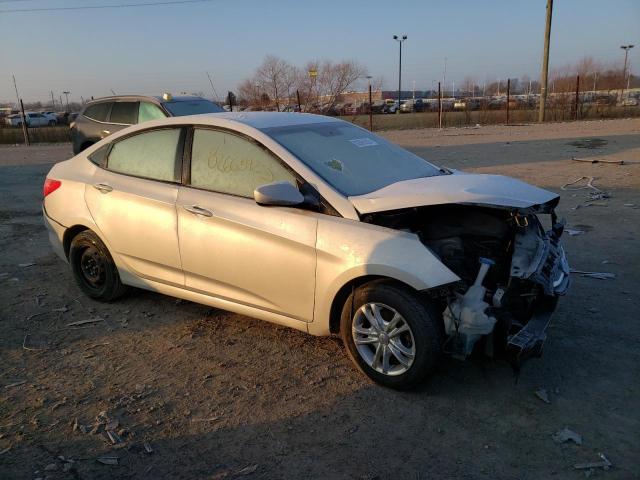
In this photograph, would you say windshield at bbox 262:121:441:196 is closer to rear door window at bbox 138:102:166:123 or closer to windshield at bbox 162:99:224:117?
windshield at bbox 162:99:224:117

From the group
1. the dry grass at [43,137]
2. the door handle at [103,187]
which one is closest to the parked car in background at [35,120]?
the dry grass at [43,137]

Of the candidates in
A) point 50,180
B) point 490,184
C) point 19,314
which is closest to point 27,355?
point 19,314

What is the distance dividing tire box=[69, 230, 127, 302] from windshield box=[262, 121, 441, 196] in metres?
1.95

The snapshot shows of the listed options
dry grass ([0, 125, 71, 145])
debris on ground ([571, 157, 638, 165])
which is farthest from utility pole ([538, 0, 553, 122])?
dry grass ([0, 125, 71, 145])

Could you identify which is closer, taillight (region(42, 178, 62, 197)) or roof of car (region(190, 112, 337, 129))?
roof of car (region(190, 112, 337, 129))

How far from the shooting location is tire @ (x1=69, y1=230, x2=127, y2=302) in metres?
4.76

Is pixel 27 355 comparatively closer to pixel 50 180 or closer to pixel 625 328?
pixel 50 180

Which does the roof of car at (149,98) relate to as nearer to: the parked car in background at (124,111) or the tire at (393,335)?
the parked car in background at (124,111)

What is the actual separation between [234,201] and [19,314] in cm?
239

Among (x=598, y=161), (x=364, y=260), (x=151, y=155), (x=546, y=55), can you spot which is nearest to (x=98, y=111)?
(x=151, y=155)

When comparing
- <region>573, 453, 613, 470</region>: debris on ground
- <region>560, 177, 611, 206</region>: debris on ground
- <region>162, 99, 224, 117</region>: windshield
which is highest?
<region>162, 99, 224, 117</region>: windshield

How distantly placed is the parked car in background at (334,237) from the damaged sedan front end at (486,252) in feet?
0.04

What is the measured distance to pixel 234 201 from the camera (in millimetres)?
3855

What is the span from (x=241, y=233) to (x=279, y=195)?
0.48 m
